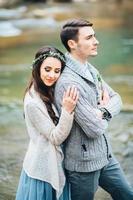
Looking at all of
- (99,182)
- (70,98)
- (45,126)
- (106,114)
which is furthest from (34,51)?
(70,98)

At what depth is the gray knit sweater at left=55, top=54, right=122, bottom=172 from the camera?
2855mm

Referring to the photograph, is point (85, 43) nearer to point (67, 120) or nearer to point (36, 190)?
point (67, 120)

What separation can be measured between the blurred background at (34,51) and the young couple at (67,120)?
1142mm

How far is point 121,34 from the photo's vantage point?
39.0ft

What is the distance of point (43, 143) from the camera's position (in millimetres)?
2959

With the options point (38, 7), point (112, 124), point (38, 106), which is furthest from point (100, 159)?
point (38, 7)

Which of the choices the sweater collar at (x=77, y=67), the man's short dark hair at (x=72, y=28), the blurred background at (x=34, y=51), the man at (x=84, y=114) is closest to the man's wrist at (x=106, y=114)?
the man at (x=84, y=114)

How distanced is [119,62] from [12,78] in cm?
199

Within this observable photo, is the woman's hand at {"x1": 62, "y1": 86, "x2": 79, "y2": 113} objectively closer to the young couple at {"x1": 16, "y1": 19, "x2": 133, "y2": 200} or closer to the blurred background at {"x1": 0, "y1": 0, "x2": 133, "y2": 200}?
the young couple at {"x1": 16, "y1": 19, "x2": 133, "y2": 200}

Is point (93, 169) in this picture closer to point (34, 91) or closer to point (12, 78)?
point (34, 91)

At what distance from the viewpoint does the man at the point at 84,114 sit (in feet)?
9.42

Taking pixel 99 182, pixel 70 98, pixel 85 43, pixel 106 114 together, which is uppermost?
pixel 85 43

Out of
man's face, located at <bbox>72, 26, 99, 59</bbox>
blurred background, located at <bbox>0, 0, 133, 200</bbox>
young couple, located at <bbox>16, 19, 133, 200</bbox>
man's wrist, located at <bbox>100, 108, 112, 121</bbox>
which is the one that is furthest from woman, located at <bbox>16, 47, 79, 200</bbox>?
blurred background, located at <bbox>0, 0, 133, 200</bbox>

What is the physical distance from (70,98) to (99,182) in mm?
785
